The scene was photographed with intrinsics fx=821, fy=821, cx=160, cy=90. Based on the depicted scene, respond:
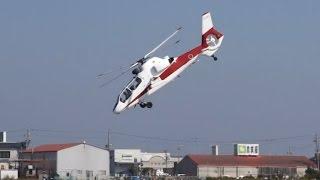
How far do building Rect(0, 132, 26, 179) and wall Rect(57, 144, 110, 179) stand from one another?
865 centimetres

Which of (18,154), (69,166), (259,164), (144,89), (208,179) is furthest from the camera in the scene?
(259,164)

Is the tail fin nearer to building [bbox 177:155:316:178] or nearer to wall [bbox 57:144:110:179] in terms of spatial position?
wall [bbox 57:144:110:179]

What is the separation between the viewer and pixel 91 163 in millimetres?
152750

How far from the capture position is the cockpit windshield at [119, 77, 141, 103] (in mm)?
72125

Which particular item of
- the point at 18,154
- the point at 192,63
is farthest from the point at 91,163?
the point at 192,63

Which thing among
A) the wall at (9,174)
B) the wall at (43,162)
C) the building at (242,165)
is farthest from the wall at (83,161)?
the building at (242,165)

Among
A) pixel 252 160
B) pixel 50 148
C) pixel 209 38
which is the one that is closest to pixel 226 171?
pixel 252 160

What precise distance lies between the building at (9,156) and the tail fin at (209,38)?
193ft

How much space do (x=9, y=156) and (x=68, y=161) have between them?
68.7 ft

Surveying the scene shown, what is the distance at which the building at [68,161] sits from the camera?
14412 centimetres

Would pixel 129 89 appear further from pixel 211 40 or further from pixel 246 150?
pixel 246 150

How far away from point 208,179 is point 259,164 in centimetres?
5865

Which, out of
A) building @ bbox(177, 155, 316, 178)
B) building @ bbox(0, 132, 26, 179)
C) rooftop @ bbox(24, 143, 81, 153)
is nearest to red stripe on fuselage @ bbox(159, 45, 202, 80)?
building @ bbox(0, 132, 26, 179)

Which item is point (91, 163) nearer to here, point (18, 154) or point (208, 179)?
point (18, 154)
